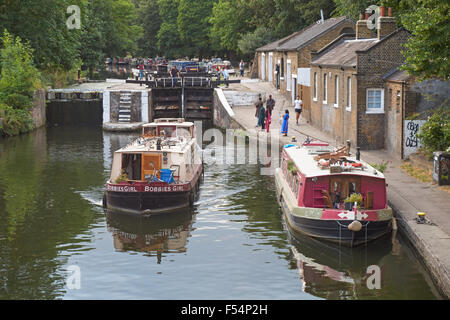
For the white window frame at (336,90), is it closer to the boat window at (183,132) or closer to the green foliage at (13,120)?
the boat window at (183,132)

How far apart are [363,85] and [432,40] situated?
31.6 feet

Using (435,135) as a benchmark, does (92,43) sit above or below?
above

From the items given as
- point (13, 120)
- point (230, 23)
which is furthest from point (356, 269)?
point (230, 23)

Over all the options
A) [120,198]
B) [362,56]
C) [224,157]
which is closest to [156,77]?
[224,157]

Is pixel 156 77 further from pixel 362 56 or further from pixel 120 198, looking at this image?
pixel 120 198

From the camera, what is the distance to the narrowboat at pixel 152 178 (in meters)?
23.6

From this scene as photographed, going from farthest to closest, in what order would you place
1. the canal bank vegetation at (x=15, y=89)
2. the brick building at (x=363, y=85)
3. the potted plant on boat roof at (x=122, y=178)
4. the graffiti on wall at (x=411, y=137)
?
the canal bank vegetation at (x=15, y=89), the brick building at (x=363, y=85), the graffiti on wall at (x=411, y=137), the potted plant on boat roof at (x=122, y=178)

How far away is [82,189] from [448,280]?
1640 centimetres

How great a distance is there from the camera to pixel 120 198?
938 inches

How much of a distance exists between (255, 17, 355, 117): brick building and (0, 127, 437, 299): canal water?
1837cm

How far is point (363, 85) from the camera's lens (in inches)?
Answer: 1310

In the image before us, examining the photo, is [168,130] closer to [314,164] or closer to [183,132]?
[183,132]

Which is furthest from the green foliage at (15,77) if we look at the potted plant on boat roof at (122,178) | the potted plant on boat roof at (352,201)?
the potted plant on boat roof at (352,201)

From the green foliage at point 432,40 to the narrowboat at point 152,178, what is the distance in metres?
8.26
